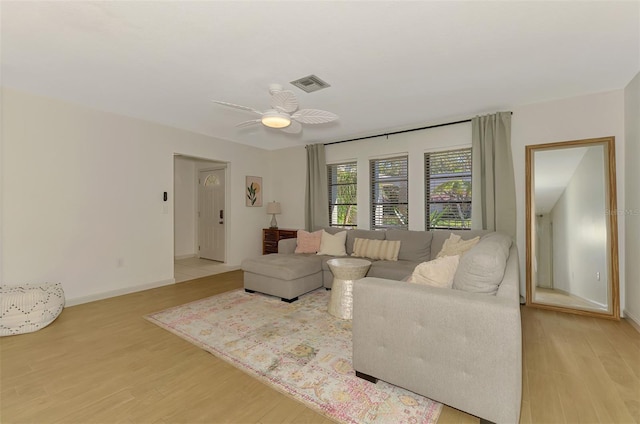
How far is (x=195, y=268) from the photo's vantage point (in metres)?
5.83

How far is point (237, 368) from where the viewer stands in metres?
2.21

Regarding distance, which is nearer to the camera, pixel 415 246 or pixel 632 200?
pixel 632 200

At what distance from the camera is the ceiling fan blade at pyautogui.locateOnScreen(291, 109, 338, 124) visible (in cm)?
285

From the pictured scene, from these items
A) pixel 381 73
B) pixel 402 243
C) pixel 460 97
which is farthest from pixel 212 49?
pixel 402 243

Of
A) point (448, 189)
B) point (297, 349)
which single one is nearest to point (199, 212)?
point (297, 349)

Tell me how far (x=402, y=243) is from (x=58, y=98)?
480 cm

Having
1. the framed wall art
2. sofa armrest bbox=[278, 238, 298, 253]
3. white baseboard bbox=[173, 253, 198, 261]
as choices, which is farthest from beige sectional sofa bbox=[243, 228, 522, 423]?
white baseboard bbox=[173, 253, 198, 261]

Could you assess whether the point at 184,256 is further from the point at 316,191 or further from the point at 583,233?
the point at 583,233

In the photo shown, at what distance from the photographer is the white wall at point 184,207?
6953 mm

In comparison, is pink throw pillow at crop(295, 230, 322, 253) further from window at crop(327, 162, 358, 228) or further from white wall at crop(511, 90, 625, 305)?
white wall at crop(511, 90, 625, 305)

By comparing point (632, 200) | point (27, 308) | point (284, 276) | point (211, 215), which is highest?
point (632, 200)

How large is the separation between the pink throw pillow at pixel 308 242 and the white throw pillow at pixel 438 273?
2677mm

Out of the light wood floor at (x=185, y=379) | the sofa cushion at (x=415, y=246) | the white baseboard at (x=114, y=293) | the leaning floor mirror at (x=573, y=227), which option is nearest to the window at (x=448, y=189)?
the sofa cushion at (x=415, y=246)

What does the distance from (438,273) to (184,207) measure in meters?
6.56
